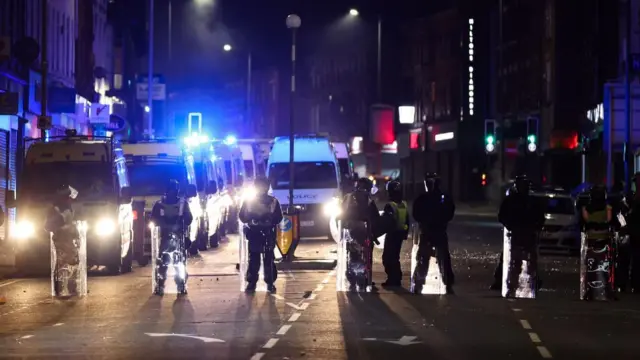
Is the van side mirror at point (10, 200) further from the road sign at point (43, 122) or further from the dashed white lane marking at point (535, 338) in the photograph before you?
the dashed white lane marking at point (535, 338)

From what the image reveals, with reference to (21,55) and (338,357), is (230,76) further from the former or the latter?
(338,357)

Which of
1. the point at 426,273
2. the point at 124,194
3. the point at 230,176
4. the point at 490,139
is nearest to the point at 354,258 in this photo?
the point at 426,273

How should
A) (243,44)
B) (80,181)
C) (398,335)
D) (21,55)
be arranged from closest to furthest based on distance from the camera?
(398,335) < (80,181) < (21,55) < (243,44)

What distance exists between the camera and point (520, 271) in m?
19.8

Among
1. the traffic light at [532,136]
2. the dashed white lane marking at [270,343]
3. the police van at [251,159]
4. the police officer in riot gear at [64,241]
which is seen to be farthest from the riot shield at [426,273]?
the traffic light at [532,136]

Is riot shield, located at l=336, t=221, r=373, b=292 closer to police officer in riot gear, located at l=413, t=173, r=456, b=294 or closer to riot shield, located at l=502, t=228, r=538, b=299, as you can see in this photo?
police officer in riot gear, located at l=413, t=173, r=456, b=294

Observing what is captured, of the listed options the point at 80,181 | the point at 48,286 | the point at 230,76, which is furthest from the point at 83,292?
the point at 230,76

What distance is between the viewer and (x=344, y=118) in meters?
96.2

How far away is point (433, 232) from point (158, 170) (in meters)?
10.6

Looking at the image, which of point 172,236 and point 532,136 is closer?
point 172,236

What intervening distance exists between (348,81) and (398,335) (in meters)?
80.4

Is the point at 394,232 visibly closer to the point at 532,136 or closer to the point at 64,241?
the point at 64,241

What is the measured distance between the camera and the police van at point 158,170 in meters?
28.8

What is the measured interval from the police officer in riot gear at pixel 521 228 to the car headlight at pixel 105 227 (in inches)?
301
